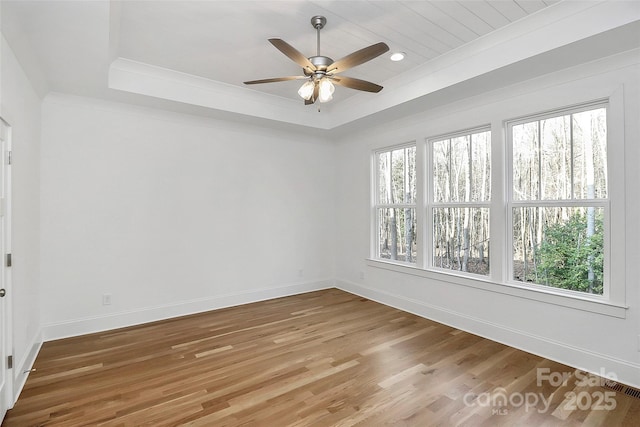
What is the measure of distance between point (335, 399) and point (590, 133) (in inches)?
126

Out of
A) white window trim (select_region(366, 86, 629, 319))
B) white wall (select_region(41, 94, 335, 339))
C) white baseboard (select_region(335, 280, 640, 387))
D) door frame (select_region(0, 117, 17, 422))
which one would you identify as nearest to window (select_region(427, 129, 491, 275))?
white window trim (select_region(366, 86, 629, 319))

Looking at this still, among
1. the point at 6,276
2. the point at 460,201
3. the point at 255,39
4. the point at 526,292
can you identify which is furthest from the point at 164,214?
the point at 526,292

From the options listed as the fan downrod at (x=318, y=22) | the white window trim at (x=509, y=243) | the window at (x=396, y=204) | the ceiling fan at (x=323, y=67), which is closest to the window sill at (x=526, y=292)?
the white window trim at (x=509, y=243)

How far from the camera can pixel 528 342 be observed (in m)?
3.13

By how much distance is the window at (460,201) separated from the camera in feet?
12.1

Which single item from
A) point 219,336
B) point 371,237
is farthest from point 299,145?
point 219,336

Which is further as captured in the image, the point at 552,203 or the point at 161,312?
the point at 161,312

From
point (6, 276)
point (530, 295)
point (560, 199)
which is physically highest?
point (560, 199)

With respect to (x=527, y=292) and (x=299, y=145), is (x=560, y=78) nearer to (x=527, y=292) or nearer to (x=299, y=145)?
(x=527, y=292)

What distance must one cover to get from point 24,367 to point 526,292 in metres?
4.61

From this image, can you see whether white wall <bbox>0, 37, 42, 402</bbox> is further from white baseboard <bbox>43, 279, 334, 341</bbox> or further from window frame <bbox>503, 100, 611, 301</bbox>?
window frame <bbox>503, 100, 611, 301</bbox>

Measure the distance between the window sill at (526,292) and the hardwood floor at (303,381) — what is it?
55 cm

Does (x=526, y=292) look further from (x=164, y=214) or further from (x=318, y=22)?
(x=164, y=214)

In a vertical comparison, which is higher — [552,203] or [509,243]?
[552,203]
